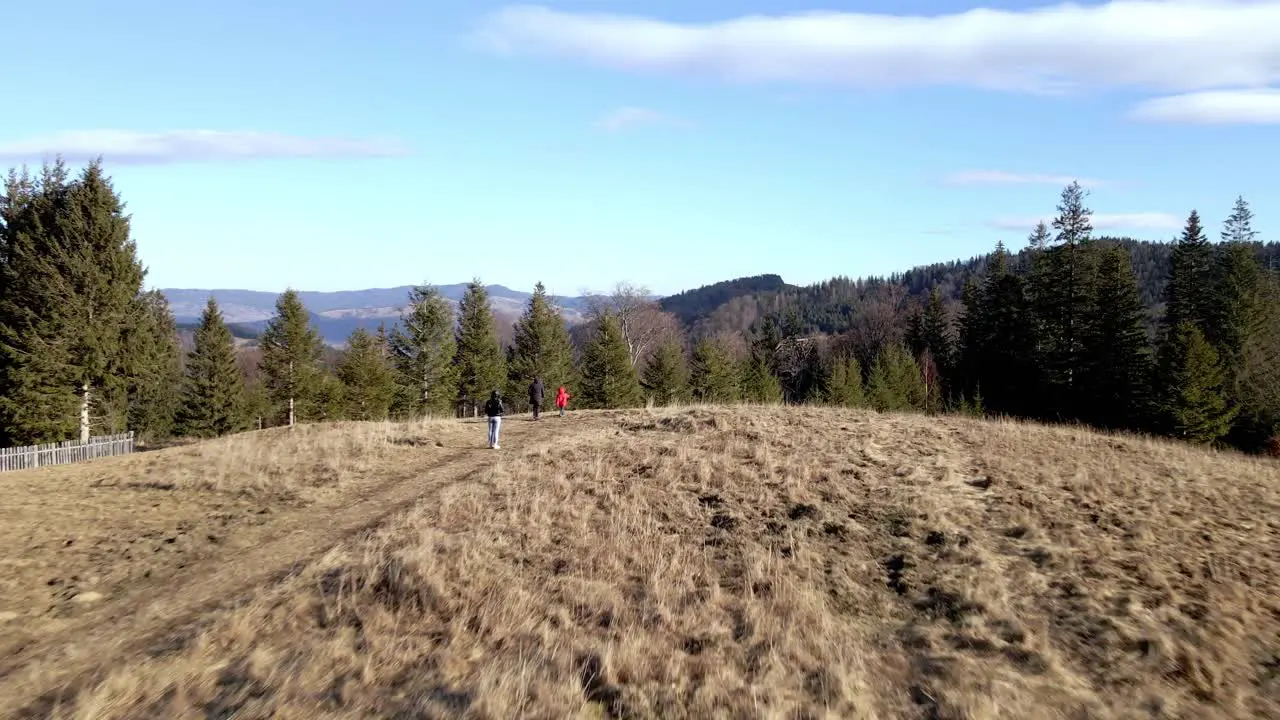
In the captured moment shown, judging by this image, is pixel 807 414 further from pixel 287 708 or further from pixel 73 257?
pixel 73 257

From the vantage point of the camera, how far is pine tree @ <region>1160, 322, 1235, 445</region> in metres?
36.9

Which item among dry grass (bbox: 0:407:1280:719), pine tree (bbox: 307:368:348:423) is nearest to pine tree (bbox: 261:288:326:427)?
pine tree (bbox: 307:368:348:423)

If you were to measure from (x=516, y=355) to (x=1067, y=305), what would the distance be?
126 feet

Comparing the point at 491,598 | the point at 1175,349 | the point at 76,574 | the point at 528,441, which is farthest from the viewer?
the point at 1175,349

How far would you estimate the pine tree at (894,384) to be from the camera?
177 feet

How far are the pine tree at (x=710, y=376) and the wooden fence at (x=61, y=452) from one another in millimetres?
31948

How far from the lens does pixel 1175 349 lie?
38500 mm

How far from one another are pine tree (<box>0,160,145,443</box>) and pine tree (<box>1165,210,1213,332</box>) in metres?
61.2

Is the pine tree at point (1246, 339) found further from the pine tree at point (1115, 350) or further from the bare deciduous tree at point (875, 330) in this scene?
the bare deciduous tree at point (875, 330)

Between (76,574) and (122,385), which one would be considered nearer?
(76,574)

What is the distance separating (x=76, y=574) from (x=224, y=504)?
12.9 ft

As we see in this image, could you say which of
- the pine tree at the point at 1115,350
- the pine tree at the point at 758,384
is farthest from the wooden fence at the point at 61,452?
the pine tree at the point at 1115,350

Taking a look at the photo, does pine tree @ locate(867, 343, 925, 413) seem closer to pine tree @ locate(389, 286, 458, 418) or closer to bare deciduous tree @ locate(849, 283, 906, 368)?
bare deciduous tree @ locate(849, 283, 906, 368)

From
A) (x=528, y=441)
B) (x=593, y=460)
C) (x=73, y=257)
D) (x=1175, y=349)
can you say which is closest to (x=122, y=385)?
(x=73, y=257)
